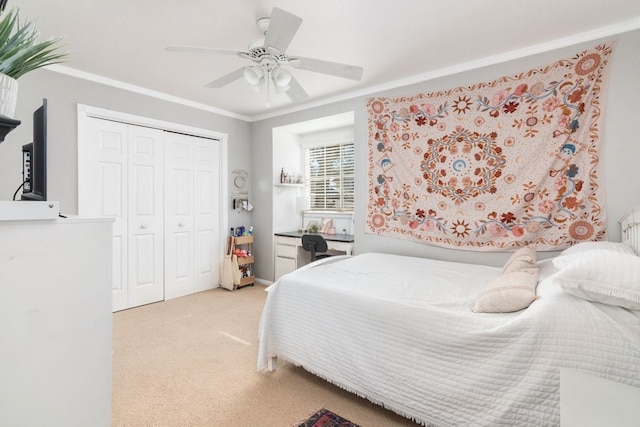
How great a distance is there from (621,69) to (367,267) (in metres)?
2.35

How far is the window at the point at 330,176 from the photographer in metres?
4.44

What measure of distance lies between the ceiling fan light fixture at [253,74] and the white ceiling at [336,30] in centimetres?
33

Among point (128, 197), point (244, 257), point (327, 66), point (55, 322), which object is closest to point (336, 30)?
point (327, 66)

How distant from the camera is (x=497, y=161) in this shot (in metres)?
2.68

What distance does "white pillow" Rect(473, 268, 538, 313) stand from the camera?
147 cm

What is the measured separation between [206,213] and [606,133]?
4.21 m

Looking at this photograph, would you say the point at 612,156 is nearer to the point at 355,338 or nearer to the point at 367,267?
the point at 367,267

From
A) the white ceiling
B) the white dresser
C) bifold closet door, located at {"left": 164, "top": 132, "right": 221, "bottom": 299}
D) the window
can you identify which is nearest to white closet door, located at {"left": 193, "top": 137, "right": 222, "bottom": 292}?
bifold closet door, located at {"left": 164, "top": 132, "right": 221, "bottom": 299}

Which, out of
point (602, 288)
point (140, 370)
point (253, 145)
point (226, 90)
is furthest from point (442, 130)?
point (140, 370)

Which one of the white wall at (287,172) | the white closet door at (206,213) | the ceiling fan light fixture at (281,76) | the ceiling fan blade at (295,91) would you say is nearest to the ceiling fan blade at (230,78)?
the ceiling fan light fixture at (281,76)

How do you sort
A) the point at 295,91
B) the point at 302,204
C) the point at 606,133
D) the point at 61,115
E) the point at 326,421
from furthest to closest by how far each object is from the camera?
1. the point at 302,204
2. the point at 61,115
3. the point at 295,91
4. the point at 606,133
5. the point at 326,421

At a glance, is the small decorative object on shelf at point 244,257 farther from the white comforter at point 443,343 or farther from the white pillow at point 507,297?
the white pillow at point 507,297

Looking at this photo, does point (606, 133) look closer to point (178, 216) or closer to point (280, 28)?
point (280, 28)

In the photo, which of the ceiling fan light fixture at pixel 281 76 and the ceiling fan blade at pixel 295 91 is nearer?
the ceiling fan light fixture at pixel 281 76
